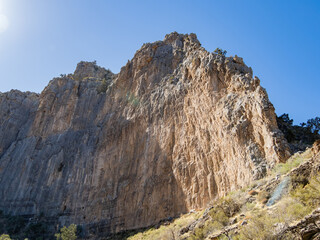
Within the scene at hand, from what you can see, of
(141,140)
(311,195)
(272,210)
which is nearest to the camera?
(311,195)

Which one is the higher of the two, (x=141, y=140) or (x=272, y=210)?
(x=141, y=140)

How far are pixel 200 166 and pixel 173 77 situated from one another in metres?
15.5

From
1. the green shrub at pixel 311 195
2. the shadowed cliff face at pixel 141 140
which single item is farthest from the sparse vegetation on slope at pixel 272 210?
the shadowed cliff face at pixel 141 140

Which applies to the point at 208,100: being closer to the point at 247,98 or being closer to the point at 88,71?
the point at 247,98

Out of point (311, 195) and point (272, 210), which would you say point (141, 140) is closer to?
point (272, 210)

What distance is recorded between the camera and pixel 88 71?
62.2 m

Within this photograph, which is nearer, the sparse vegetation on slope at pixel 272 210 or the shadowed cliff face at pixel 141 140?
the sparse vegetation on slope at pixel 272 210

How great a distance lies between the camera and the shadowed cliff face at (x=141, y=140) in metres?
23.2

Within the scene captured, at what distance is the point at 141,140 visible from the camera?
3566 centimetres

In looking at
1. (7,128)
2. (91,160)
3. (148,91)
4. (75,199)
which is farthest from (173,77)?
(7,128)

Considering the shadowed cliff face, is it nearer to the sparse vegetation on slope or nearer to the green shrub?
the sparse vegetation on slope

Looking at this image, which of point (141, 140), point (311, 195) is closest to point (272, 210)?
point (311, 195)

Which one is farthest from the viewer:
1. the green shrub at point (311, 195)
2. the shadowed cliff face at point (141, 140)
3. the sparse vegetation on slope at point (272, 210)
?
the shadowed cliff face at point (141, 140)

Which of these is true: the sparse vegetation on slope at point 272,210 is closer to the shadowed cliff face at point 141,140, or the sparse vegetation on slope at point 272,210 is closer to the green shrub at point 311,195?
the green shrub at point 311,195
